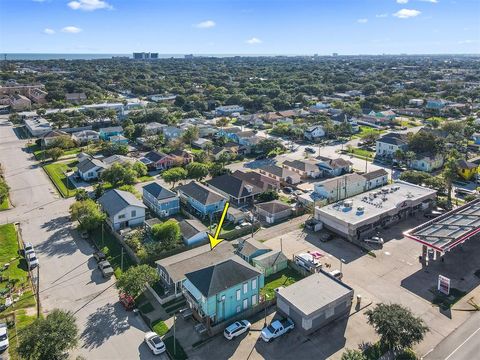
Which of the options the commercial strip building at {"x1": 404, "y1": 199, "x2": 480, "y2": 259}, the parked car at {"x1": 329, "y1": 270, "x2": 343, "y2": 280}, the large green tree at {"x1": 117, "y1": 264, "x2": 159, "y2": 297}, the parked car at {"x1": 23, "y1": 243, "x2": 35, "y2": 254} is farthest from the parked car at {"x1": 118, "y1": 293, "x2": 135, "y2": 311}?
the commercial strip building at {"x1": 404, "y1": 199, "x2": 480, "y2": 259}

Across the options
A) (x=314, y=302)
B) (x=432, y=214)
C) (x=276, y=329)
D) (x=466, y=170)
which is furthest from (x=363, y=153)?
(x=276, y=329)

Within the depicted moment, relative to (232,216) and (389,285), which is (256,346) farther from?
(232,216)

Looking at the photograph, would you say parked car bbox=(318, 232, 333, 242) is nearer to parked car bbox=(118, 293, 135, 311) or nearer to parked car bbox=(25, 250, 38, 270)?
parked car bbox=(118, 293, 135, 311)

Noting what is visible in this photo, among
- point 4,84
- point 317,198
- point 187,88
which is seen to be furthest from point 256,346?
point 4,84

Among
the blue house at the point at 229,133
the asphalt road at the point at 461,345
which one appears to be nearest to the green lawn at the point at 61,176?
the blue house at the point at 229,133

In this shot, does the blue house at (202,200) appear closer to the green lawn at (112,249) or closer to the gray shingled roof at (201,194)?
the gray shingled roof at (201,194)

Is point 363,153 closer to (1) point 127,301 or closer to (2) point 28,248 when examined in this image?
(1) point 127,301
